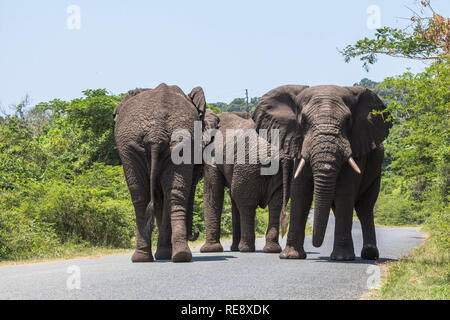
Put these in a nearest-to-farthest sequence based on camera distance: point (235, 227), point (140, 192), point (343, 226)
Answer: point (140, 192) → point (343, 226) → point (235, 227)

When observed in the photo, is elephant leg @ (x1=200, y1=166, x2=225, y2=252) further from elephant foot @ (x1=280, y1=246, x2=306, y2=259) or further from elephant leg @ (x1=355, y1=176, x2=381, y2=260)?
elephant leg @ (x1=355, y1=176, x2=381, y2=260)

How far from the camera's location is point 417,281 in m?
9.40

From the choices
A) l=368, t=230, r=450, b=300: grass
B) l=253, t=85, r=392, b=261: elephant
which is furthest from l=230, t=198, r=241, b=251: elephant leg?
l=368, t=230, r=450, b=300: grass

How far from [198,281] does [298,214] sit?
14.7 feet

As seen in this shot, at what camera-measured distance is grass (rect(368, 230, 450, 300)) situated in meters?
7.77

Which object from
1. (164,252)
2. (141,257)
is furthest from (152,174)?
(164,252)

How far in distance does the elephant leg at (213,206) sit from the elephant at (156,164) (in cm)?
410

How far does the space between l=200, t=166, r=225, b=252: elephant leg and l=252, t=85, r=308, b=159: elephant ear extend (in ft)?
9.05

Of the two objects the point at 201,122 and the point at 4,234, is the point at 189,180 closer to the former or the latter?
the point at 201,122

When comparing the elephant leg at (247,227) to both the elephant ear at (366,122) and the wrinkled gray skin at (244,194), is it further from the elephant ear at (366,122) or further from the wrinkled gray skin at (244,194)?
the elephant ear at (366,122)

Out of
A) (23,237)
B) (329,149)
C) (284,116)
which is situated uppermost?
(284,116)

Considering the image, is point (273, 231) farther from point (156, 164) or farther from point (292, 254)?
point (156, 164)
